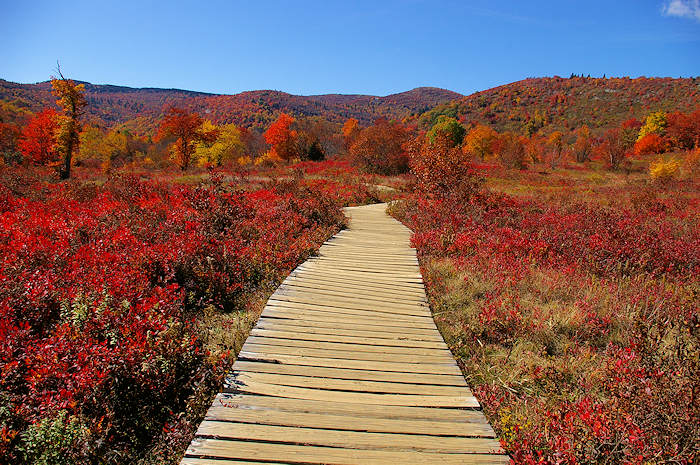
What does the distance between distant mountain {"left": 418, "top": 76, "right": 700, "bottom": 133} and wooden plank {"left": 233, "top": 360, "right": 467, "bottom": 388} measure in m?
94.1

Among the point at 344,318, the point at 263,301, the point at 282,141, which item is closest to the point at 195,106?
the point at 282,141

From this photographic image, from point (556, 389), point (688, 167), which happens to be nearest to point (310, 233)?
point (556, 389)

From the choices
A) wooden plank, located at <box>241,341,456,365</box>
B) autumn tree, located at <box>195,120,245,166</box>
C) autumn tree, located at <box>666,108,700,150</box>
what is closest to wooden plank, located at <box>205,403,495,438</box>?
wooden plank, located at <box>241,341,456,365</box>

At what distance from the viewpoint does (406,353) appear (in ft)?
13.6

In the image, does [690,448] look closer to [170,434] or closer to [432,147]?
[170,434]

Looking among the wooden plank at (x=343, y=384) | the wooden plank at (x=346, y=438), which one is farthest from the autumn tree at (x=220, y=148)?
the wooden plank at (x=346, y=438)

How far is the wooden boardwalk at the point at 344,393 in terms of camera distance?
8.91 feet

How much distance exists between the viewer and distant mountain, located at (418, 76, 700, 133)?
83.1 meters

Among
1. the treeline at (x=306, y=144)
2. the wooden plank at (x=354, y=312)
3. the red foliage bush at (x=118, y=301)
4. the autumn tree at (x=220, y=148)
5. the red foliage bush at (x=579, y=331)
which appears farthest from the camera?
the autumn tree at (x=220, y=148)

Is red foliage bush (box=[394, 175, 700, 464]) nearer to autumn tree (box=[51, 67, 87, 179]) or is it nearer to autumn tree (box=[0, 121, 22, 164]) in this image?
autumn tree (box=[51, 67, 87, 179])

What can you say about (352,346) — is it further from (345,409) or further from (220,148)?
(220,148)

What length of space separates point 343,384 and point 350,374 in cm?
18

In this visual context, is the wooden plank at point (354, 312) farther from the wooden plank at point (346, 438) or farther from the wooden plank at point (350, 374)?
the wooden plank at point (346, 438)

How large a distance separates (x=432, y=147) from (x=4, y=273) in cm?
1266
